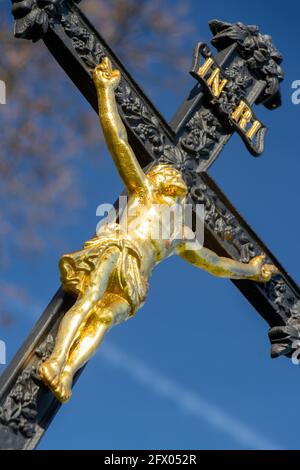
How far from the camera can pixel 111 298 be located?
229 inches

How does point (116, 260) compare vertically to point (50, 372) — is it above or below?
above

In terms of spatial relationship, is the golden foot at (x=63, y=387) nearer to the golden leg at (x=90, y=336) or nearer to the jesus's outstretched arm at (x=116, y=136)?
the golden leg at (x=90, y=336)

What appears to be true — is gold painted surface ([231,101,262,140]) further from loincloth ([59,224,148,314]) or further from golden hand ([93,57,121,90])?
loincloth ([59,224,148,314])

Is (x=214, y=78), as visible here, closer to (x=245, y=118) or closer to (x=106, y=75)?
(x=245, y=118)

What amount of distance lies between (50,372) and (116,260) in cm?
81

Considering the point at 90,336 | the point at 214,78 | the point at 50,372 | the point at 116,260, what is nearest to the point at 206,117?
the point at 214,78

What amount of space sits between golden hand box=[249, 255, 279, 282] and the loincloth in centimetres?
118

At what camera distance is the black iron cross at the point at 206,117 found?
6211 mm

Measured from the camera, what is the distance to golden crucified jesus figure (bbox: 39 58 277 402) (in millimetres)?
5445

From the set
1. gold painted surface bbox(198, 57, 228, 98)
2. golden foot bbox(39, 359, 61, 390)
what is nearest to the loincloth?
golden foot bbox(39, 359, 61, 390)

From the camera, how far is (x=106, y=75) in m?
6.40

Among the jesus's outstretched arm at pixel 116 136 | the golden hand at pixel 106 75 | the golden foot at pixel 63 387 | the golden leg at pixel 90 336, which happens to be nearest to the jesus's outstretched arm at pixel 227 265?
the jesus's outstretched arm at pixel 116 136

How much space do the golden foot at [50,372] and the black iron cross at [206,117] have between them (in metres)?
0.22
